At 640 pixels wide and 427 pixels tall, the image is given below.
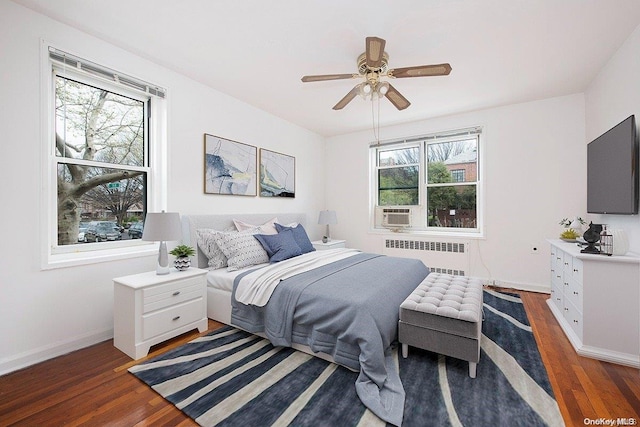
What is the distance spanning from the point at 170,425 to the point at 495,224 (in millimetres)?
4330

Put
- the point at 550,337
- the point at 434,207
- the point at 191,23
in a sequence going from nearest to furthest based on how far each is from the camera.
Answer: the point at 191,23, the point at 550,337, the point at 434,207

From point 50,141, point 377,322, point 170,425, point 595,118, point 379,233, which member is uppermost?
point 595,118

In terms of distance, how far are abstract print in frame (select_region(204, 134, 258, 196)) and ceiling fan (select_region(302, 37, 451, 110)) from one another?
62.7 inches

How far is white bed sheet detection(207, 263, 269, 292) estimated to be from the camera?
270 cm

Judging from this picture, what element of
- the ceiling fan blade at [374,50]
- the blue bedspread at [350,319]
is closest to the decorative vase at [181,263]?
the blue bedspread at [350,319]

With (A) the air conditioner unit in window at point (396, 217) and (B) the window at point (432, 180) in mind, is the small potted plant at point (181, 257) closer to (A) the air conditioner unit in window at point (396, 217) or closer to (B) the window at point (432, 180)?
(A) the air conditioner unit in window at point (396, 217)

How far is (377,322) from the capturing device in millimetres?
1907

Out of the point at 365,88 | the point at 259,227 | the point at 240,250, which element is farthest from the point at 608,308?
the point at 259,227

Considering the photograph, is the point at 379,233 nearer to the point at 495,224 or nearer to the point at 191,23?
the point at 495,224

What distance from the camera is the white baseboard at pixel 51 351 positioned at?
1.98 m

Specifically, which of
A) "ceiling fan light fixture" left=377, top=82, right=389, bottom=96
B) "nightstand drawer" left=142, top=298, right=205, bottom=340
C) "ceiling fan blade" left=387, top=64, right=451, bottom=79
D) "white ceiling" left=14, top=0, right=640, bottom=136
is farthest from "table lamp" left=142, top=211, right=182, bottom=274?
"ceiling fan blade" left=387, top=64, right=451, bottom=79

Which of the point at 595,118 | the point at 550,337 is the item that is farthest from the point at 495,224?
the point at 550,337

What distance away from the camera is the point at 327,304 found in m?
2.05

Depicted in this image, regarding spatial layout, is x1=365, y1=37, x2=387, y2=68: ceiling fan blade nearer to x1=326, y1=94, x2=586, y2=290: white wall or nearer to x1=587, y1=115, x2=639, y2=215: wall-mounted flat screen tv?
x1=587, y1=115, x2=639, y2=215: wall-mounted flat screen tv
